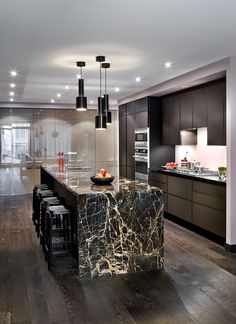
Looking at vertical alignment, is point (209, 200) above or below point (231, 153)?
below

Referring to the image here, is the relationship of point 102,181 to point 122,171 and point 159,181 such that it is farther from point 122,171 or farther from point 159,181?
point 122,171

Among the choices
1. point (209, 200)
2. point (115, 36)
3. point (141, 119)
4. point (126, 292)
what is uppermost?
point (115, 36)

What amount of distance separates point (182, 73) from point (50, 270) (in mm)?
3836

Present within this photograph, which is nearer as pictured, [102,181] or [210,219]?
[102,181]

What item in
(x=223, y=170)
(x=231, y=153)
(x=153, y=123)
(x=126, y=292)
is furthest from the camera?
(x=153, y=123)

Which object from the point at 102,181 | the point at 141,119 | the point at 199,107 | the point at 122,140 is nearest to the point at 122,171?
the point at 122,140

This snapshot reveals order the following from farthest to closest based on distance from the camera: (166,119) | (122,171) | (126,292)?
1. (122,171)
2. (166,119)
3. (126,292)

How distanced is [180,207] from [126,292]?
306 centimetres

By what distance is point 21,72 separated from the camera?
6.09 m

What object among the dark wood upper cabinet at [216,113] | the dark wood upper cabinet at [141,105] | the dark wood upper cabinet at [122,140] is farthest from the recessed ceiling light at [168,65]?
the dark wood upper cabinet at [122,140]

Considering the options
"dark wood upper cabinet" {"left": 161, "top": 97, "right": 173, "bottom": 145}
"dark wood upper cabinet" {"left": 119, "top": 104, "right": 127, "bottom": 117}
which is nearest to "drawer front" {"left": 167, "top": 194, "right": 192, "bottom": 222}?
A: "dark wood upper cabinet" {"left": 161, "top": 97, "right": 173, "bottom": 145}

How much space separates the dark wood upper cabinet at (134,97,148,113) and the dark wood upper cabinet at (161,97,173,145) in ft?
1.43

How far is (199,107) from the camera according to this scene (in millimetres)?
6359

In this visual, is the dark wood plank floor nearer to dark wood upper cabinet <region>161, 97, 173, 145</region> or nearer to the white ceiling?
the white ceiling
